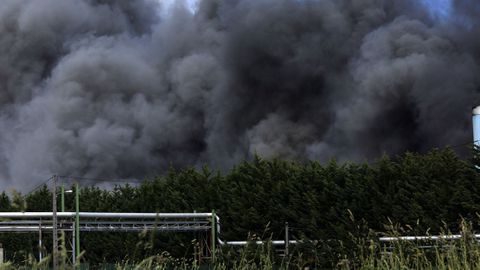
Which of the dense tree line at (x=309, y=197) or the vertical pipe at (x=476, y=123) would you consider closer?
the dense tree line at (x=309, y=197)

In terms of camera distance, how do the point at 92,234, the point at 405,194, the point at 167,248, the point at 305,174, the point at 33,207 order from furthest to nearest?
the point at 33,207, the point at 92,234, the point at 167,248, the point at 305,174, the point at 405,194

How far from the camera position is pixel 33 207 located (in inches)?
985

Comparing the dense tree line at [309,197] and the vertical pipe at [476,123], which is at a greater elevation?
the vertical pipe at [476,123]

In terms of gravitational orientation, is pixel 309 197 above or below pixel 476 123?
below

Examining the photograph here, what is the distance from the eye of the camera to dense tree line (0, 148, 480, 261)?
51.1 ft

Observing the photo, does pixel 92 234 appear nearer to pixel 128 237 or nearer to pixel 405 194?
pixel 128 237

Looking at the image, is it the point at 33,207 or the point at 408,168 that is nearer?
the point at 408,168

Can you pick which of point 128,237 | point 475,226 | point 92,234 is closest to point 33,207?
point 92,234

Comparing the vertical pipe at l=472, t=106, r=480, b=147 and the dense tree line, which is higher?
the vertical pipe at l=472, t=106, r=480, b=147

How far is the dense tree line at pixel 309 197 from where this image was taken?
51.1ft

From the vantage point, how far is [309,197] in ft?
57.0

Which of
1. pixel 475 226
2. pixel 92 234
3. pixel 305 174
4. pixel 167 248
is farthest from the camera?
pixel 92 234

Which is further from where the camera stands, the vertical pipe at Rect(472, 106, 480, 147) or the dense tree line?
the vertical pipe at Rect(472, 106, 480, 147)

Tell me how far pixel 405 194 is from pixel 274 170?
13.9ft
